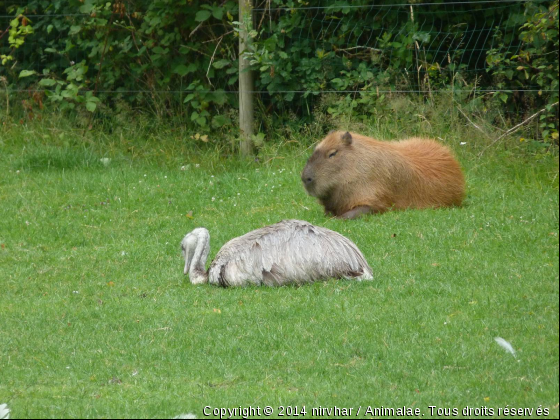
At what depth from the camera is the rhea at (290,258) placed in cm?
638

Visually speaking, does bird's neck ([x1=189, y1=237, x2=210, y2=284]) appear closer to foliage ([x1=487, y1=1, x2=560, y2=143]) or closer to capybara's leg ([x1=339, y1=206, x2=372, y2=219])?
capybara's leg ([x1=339, y1=206, x2=372, y2=219])

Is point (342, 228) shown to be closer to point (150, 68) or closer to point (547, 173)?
point (547, 173)

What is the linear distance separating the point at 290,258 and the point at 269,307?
55 centimetres

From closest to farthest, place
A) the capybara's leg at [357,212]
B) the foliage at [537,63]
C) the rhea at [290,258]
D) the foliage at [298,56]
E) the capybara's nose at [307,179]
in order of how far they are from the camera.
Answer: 1. the rhea at [290,258]
2. the capybara's leg at [357,212]
3. the capybara's nose at [307,179]
4. the foliage at [537,63]
5. the foliage at [298,56]

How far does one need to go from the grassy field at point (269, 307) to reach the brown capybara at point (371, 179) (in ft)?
0.88

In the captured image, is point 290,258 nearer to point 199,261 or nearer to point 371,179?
point 199,261

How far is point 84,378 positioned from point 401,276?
2566 mm

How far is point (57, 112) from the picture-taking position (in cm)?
1306

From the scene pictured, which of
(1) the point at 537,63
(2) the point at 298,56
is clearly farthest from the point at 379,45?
(1) the point at 537,63

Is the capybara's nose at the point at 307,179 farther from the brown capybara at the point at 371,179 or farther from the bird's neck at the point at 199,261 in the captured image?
the bird's neck at the point at 199,261

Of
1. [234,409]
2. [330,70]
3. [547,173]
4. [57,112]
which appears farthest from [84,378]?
[57,112]

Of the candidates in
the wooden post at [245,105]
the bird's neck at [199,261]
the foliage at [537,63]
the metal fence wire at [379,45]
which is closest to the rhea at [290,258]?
the bird's neck at [199,261]

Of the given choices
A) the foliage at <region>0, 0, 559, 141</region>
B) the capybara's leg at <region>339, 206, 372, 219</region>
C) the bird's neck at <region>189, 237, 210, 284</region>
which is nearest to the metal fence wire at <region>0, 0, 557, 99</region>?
the foliage at <region>0, 0, 559, 141</region>

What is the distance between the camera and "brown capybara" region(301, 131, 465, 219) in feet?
27.7
